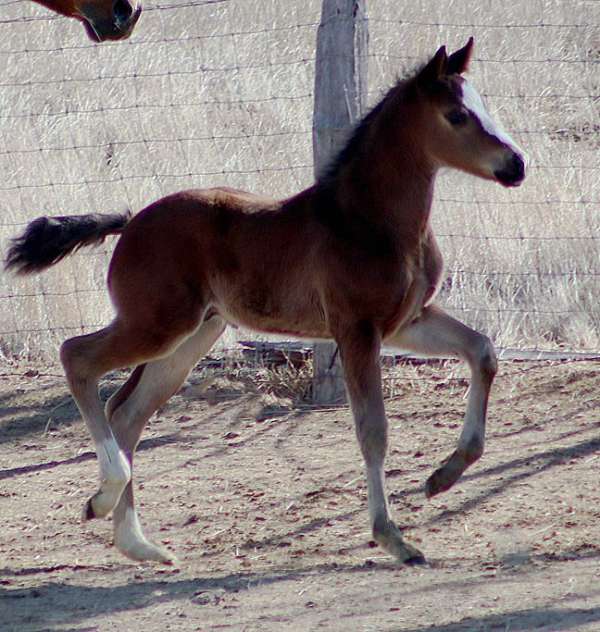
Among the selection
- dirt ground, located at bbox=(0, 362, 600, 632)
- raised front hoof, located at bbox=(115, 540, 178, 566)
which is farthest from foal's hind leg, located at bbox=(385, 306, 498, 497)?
raised front hoof, located at bbox=(115, 540, 178, 566)

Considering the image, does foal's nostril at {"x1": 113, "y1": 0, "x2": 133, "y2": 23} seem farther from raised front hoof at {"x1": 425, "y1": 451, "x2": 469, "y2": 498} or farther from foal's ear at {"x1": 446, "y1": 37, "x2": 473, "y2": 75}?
raised front hoof at {"x1": 425, "y1": 451, "x2": 469, "y2": 498}

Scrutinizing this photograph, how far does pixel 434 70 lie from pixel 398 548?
72.0 inches

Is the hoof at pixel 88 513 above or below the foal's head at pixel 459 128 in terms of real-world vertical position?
below

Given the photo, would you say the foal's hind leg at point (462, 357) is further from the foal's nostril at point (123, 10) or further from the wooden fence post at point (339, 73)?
the wooden fence post at point (339, 73)

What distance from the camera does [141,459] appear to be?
6.17m

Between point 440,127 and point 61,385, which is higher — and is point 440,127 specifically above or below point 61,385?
above

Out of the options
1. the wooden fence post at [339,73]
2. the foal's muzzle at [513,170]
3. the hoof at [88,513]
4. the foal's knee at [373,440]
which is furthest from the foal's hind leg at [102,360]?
the wooden fence post at [339,73]

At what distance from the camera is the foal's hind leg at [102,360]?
15.5 ft

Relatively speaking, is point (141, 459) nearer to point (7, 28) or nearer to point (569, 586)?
point (569, 586)

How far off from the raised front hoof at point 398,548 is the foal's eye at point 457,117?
156 cm

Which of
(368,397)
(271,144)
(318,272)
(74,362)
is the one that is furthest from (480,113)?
(271,144)

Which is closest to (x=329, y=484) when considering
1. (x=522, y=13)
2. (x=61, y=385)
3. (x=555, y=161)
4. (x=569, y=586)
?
(x=569, y=586)

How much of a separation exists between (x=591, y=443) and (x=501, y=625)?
243 centimetres

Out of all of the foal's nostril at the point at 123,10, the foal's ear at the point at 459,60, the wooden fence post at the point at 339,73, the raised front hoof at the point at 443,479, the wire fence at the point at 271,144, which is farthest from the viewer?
the wire fence at the point at 271,144
